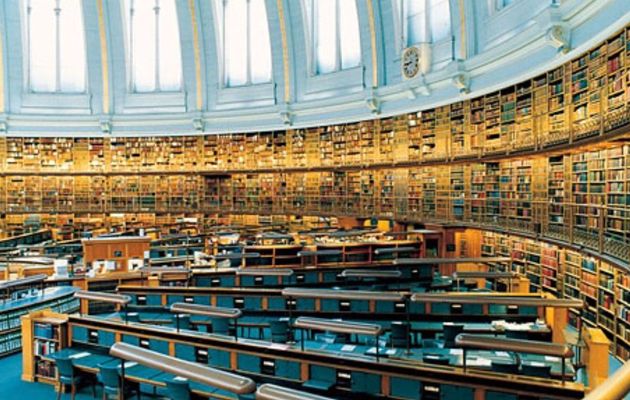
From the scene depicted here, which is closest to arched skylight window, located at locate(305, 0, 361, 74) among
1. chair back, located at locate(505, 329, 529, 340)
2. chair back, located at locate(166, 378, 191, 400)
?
chair back, located at locate(505, 329, 529, 340)

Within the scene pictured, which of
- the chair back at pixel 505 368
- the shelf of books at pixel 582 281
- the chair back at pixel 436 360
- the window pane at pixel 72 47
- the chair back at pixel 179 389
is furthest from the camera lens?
the window pane at pixel 72 47

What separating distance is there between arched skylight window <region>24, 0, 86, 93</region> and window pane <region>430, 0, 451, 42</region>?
41.5 feet

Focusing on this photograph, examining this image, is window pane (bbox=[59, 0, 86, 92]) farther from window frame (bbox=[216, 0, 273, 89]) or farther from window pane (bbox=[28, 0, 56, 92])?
window frame (bbox=[216, 0, 273, 89])

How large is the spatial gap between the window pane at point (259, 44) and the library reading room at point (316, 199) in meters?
0.09

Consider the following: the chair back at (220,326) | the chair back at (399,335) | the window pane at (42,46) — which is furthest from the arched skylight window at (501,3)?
the window pane at (42,46)

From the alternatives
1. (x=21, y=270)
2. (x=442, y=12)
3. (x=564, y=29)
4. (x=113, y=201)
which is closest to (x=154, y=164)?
(x=113, y=201)

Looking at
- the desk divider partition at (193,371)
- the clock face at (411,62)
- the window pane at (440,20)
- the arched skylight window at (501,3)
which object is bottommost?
the desk divider partition at (193,371)

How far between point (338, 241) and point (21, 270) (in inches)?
263

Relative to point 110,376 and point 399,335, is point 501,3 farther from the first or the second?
point 110,376

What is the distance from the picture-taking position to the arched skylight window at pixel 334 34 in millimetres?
16750

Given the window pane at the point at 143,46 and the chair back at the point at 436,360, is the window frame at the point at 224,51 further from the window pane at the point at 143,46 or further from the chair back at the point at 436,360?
the chair back at the point at 436,360

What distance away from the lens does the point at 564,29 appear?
8906 millimetres

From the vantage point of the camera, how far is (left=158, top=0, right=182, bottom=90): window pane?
19.3m

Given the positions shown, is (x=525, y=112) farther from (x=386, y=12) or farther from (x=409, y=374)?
(x=409, y=374)
